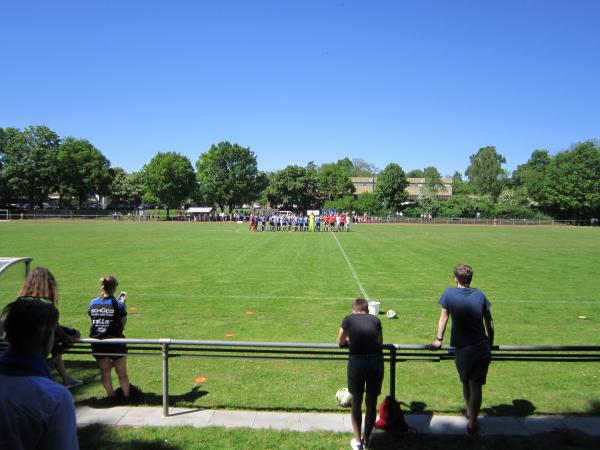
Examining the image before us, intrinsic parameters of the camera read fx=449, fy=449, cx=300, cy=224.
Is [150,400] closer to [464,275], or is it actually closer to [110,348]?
[110,348]

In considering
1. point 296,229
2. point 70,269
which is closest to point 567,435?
point 70,269

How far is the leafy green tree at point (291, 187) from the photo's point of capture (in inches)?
3487

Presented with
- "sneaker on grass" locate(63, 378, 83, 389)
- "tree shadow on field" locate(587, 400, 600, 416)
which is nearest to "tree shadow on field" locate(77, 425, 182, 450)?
"sneaker on grass" locate(63, 378, 83, 389)

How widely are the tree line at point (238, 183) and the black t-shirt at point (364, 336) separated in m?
73.7

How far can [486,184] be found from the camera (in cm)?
11019

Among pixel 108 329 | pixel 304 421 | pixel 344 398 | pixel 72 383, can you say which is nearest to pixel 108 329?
pixel 108 329

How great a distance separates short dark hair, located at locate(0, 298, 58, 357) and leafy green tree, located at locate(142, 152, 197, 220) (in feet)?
276

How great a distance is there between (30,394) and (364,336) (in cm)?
317

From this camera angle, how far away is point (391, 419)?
4836 millimetres

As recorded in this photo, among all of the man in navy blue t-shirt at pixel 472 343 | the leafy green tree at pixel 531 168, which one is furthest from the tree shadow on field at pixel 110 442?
the leafy green tree at pixel 531 168

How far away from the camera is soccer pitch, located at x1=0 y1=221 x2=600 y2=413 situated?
20.1ft

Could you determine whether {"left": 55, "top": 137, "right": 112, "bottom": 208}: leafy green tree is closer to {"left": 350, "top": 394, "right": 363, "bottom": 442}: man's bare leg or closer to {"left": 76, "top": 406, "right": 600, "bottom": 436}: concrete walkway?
{"left": 76, "top": 406, "right": 600, "bottom": 436}: concrete walkway

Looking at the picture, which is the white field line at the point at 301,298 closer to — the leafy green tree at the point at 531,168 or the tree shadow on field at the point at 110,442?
the tree shadow on field at the point at 110,442

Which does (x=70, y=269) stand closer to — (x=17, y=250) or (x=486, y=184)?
(x=17, y=250)
